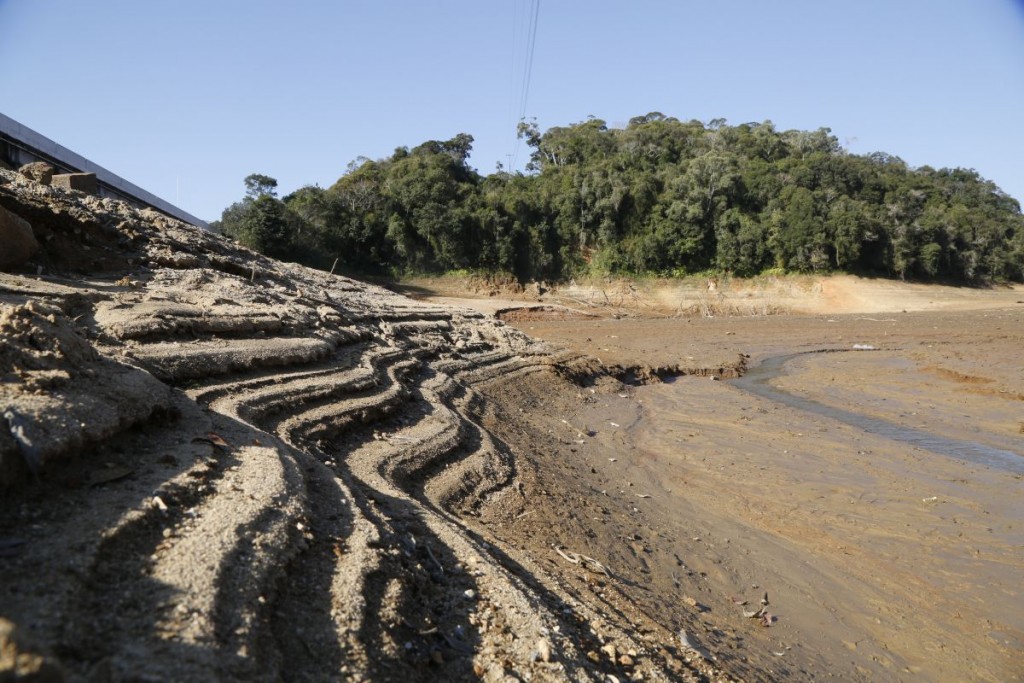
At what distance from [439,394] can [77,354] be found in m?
5.96

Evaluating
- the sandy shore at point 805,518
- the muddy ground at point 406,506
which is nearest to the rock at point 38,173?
the muddy ground at point 406,506

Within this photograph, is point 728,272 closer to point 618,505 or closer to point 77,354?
point 618,505

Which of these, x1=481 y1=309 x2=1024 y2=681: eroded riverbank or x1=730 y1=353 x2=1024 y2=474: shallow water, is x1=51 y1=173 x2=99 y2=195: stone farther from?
x1=730 y1=353 x2=1024 y2=474: shallow water

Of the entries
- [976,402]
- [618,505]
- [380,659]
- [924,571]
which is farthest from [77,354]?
[976,402]

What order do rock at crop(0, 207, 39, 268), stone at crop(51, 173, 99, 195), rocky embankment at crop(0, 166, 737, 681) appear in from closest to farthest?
rocky embankment at crop(0, 166, 737, 681) → rock at crop(0, 207, 39, 268) → stone at crop(51, 173, 99, 195)

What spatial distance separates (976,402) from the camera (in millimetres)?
14109

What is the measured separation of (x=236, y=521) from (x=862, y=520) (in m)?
6.88

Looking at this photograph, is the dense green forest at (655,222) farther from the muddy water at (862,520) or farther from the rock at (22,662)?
the rock at (22,662)

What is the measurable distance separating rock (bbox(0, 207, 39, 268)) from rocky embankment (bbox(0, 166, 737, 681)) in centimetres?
3

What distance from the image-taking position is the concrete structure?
14.8 metres

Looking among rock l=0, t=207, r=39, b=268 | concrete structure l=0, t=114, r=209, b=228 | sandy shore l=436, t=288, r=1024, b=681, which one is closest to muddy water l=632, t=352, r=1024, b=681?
sandy shore l=436, t=288, r=1024, b=681

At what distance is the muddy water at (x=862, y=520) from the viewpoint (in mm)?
5141

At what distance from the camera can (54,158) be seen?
660 inches

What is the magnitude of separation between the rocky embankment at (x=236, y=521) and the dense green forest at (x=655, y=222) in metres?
27.1
